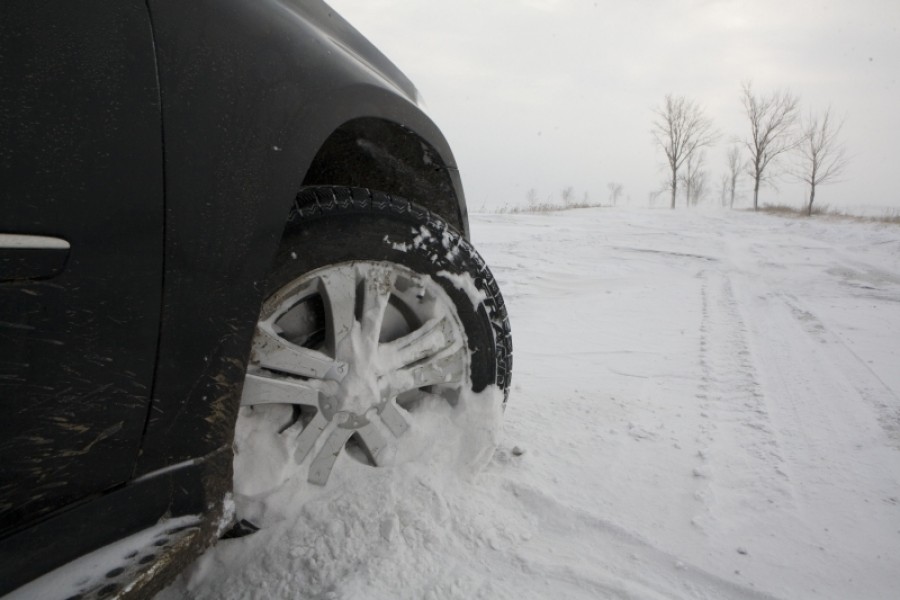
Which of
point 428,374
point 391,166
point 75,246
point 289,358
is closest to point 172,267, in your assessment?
point 75,246

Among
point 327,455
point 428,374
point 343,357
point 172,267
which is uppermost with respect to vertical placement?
point 172,267

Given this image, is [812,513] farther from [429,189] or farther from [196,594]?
[196,594]

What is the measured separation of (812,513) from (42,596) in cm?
206

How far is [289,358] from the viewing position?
1.41 m

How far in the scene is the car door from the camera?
84cm

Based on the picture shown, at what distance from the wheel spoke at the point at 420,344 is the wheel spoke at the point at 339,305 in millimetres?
141

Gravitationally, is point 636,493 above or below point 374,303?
below

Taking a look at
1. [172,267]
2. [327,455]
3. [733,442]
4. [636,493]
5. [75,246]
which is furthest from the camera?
[733,442]

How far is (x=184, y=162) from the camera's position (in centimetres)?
103

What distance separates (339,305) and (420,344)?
300mm

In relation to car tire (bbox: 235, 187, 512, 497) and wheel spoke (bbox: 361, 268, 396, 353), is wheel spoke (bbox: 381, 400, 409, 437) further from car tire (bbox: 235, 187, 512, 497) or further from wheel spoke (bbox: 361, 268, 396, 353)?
wheel spoke (bbox: 361, 268, 396, 353)

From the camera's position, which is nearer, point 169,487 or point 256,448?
point 169,487

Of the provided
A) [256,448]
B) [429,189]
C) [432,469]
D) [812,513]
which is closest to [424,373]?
[432,469]

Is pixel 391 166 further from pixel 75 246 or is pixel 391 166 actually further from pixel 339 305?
pixel 75 246
